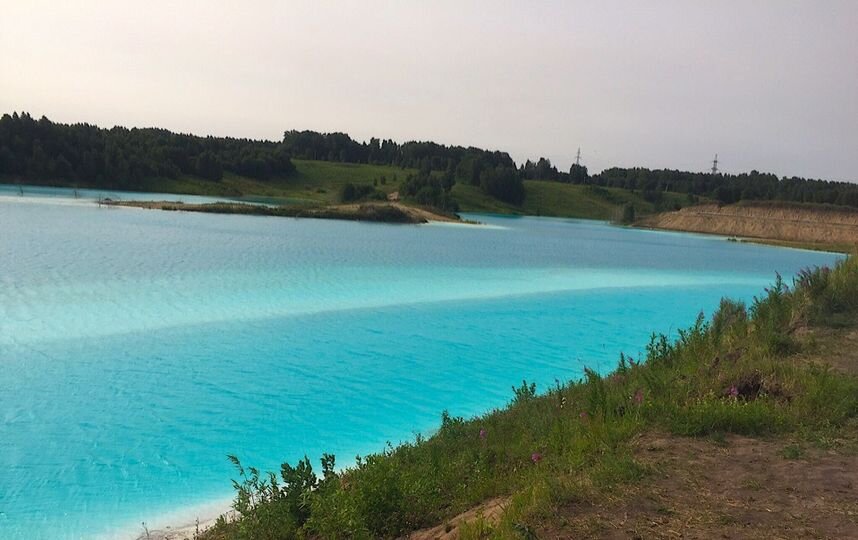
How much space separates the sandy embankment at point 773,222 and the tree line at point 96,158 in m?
80.1

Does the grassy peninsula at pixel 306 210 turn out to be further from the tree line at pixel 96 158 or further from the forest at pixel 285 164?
the tree line at pixel 96 158

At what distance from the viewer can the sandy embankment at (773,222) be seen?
92.9 meters

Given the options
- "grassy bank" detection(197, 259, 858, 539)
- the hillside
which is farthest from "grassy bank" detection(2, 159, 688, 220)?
"grassy bank" detection(197, 259, 858, 539)

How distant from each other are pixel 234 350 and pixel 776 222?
343 ft

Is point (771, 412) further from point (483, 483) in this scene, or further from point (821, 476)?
point (483, 483)

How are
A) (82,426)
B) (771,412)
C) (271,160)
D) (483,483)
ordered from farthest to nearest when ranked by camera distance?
(271,160), (82,426), (771,412), (483,483)

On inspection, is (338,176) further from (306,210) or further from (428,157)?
(306,210)

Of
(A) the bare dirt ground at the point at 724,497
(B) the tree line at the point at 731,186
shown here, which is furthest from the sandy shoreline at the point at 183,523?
(B) the tree line at the point at 731,186

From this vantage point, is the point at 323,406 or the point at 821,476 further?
the point at 323,406

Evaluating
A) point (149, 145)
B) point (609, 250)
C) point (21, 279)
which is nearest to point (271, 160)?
point (149, 145)

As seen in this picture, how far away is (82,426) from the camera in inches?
401

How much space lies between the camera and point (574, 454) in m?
5.97

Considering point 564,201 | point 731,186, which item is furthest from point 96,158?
point 731,186

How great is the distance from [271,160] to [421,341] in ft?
364
